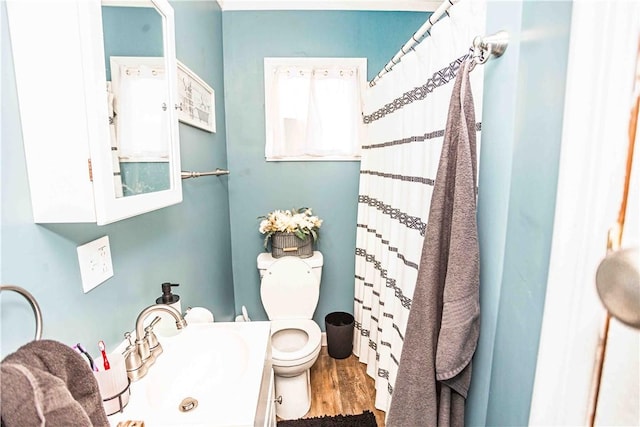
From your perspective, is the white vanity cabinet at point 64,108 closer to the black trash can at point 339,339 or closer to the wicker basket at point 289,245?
the wicker basket at point 289,245

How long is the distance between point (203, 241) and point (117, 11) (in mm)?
1192

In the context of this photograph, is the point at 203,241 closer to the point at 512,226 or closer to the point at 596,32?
the point at 512,226

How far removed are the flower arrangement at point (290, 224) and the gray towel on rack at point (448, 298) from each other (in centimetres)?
123

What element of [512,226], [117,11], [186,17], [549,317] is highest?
[186,17]

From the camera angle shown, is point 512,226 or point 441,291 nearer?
point 512,226

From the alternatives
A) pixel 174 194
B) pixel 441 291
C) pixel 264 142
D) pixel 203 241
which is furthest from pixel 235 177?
pixel 441 291

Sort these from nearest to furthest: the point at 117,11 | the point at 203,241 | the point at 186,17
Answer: the point at 117,11 → the point at 186,17 → the point at 203,241

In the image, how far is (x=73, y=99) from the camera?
1.94ft

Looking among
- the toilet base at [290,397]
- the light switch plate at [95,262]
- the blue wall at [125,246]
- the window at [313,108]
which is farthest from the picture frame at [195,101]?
the toilet base at [290,397]

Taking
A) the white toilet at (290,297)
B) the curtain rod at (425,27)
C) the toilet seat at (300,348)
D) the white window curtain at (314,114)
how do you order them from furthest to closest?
the white window curtain at (314,114) < the white toilet at (290,297) < the toilet seat at (300,348) < the curtain rod at (425,27)

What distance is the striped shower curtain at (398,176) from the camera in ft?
3.52

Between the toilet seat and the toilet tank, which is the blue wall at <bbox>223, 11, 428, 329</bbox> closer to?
the toilet tank

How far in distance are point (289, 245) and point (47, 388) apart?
5.53 feet

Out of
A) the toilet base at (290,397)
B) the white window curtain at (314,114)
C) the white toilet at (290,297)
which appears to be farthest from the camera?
the white window curtain at (314,114)
